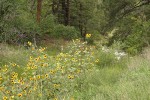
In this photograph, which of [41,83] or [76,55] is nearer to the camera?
[41,83]

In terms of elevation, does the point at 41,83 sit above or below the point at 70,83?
above

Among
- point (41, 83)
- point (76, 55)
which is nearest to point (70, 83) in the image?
point (41, 83)

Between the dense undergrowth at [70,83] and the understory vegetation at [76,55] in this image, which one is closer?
the dense undergrowth at [70,83]

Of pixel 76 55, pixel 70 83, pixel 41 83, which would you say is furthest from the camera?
pixel 76 55

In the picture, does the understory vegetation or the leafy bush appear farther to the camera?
the understory vegetation

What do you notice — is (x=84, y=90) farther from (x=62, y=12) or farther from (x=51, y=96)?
(x=62, y=12)

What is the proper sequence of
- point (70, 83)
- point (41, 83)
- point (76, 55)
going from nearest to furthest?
1. point (41, 83)
2. point (70, 83)
3. point (76, 55)

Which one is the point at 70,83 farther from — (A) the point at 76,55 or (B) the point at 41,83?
(A) the point at 76,55

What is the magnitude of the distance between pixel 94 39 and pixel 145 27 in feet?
51.0

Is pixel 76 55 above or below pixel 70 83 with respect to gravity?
above

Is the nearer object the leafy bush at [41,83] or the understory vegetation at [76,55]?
the leafy bush at [41,83]

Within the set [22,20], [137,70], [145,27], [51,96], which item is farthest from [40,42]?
[51,96]

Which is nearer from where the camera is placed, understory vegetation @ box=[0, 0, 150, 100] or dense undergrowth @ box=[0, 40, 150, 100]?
dense undergrowth @ box=[0, 40, 150, 100]

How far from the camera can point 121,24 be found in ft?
58.7
